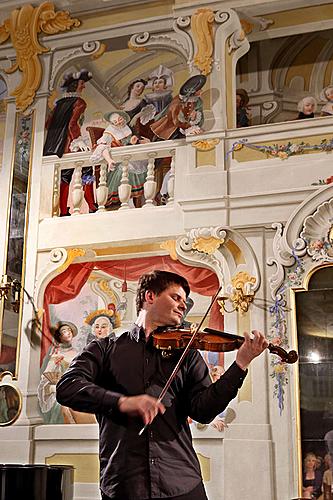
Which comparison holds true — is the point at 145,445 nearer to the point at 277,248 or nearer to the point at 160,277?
the point at 160,277

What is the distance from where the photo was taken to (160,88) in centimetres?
776

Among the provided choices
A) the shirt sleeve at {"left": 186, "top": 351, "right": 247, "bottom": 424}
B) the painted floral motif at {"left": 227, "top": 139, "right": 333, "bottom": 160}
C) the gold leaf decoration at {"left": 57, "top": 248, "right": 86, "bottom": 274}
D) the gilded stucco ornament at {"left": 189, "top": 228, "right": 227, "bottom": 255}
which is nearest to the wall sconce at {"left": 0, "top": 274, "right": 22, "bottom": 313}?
the gold leaf decoration at {"left": 57, "top": 248, "right": 86, "bottom": 274}

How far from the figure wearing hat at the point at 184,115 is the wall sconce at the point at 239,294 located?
155 centimetres

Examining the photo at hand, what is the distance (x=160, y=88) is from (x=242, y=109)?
0.89 meters

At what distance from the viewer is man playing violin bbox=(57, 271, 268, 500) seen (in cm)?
416

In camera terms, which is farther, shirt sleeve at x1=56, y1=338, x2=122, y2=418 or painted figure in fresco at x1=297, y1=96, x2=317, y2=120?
painted figure in fresco at x1=297, y1=96, x2=317, y2=120

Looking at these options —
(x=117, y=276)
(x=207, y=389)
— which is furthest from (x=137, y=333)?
(x=117, y=276)

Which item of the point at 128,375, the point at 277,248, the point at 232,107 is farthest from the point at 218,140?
the point at 128,375

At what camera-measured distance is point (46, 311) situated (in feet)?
23.7

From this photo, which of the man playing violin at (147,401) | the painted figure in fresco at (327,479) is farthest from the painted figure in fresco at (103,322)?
the man playing violin at (147,401)

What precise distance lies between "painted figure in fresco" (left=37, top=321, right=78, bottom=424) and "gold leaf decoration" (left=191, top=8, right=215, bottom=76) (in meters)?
2.86

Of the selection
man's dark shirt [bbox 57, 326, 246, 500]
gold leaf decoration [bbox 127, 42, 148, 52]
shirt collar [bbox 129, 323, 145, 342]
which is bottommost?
man's dark shirt [bbox 57, 326, 246, 500]

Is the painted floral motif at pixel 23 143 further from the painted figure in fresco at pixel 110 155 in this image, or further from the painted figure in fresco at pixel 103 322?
the painted figure in fresco at pixel 103 322

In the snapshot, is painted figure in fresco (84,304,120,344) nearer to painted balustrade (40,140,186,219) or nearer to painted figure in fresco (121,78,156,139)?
painted balustrade (40,140,186,219)
